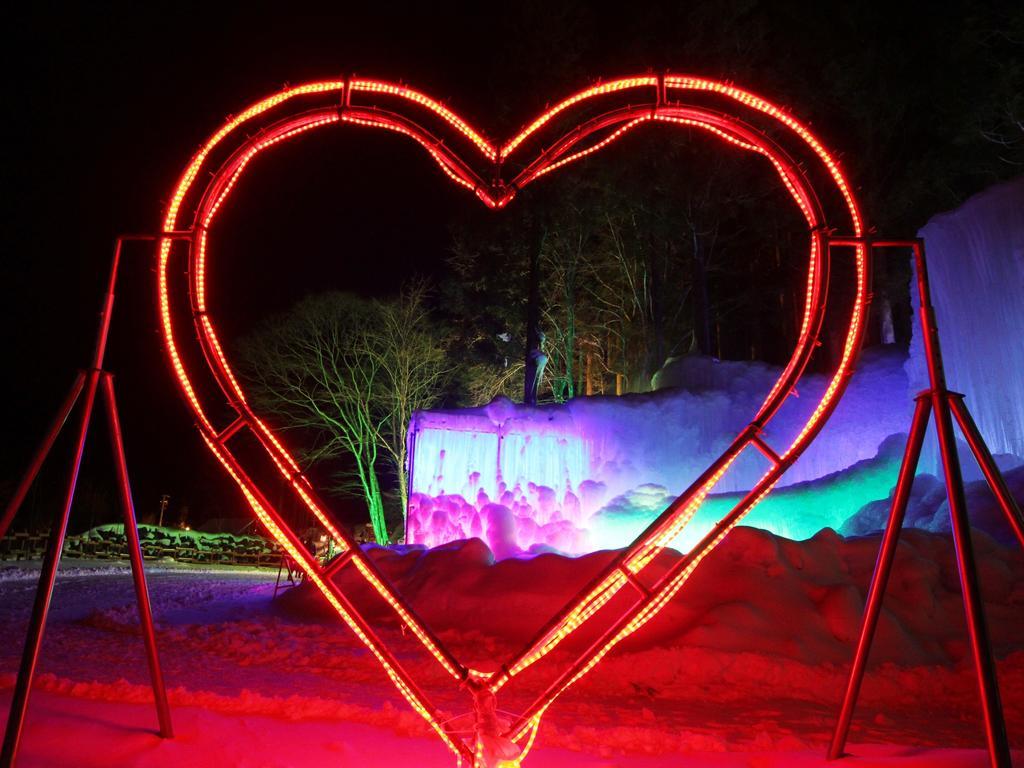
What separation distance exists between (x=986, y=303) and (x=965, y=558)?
10.5m

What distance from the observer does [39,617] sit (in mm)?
3209

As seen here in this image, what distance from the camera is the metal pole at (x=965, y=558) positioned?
2732mm

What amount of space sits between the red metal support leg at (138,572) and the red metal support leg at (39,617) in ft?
0.36

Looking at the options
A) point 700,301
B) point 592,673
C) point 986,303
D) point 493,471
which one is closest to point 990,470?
point 592,673

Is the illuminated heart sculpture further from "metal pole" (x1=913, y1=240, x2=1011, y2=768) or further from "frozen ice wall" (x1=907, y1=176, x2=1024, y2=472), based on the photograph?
"frozen ice wall" (x1=907, y1=176, x2=1024, y2=472)

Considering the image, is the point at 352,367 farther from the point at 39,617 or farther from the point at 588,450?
the point at 39,617

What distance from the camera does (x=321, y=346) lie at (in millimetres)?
23641

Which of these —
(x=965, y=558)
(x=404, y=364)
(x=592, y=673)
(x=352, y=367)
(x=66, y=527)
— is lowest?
(x=592, y=673)

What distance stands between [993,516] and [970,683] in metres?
5.17

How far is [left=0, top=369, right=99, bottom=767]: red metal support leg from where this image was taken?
295 cm

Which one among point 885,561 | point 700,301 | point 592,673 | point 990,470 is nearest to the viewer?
point 990,470

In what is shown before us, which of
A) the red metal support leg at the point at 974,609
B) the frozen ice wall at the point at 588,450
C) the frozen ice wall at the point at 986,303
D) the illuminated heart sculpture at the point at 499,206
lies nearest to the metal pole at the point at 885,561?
the red metal support leg at the point at 974,609

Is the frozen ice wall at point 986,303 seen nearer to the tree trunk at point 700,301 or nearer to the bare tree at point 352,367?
the tree trunk at point 700,301

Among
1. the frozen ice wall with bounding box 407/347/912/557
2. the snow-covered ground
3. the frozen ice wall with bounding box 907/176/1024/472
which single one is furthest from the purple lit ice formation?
the frozen ice wall with bounding box 907/176/1024/472
